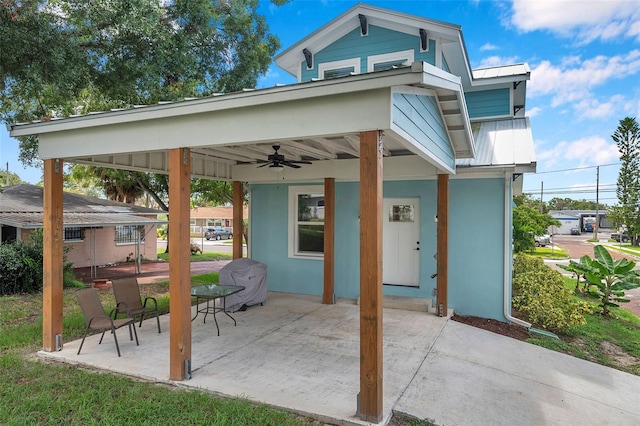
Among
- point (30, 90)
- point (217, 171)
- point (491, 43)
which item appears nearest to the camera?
point (217, 171)

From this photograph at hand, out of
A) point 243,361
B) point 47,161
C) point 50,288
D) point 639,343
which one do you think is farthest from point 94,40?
point 639,343

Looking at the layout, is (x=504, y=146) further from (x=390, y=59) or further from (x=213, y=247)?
(x=213, y=247)

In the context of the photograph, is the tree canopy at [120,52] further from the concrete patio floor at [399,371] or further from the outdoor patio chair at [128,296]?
A: the concrete patio floor at [399,371]

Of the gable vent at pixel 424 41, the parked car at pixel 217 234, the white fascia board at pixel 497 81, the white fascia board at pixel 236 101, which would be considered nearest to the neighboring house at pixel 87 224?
the white fascia board at pixel 236 101

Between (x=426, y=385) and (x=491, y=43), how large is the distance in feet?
47.7

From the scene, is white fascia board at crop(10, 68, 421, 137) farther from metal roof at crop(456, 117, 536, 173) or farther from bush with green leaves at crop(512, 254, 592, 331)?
bush with green leaves at crop(512, 254, 592, 331)

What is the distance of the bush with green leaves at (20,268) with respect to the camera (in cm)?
Result: 944

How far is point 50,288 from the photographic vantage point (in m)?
5.07

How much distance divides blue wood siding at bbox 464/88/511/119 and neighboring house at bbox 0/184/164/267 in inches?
477

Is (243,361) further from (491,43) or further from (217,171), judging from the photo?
(491,43)

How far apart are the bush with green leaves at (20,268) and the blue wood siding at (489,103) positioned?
11.8 m

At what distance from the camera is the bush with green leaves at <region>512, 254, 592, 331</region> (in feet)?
22.7

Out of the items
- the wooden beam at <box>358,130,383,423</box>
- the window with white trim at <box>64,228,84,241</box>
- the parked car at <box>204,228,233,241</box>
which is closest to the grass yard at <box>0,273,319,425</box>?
the wooden beam at <box>358,130,383,423</box>

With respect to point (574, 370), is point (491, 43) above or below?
above
